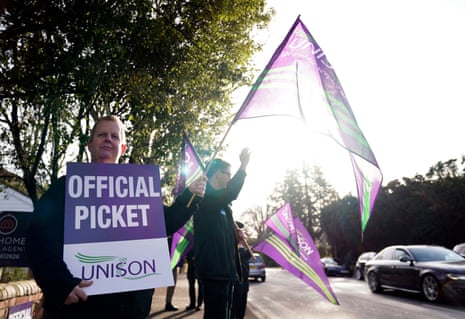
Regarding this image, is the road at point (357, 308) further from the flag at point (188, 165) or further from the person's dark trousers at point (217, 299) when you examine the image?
the person's dark trousers at point (217, 299)

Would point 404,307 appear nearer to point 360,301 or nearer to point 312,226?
point 360,301

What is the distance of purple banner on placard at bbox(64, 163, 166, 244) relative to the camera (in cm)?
197

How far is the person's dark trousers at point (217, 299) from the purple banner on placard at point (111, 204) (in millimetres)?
1295

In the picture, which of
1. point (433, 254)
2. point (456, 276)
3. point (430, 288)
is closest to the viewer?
point (456, 276)

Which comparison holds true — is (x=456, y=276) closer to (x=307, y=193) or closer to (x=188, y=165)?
(x=188, y=165)

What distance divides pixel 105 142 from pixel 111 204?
39 centimetres

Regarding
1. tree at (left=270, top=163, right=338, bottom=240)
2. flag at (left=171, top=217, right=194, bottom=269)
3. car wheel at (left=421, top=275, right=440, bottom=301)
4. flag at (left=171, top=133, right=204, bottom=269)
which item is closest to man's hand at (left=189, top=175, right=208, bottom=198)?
flag at (left=171, top=133, right=204, bottom=269)

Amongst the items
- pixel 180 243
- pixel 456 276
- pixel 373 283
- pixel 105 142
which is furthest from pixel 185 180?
pixel 373 283

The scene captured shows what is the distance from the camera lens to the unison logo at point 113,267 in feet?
6.09

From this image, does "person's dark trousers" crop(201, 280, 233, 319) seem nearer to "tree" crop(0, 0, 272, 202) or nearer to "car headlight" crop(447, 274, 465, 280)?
"tree" crop(0, 0, 272, 202)

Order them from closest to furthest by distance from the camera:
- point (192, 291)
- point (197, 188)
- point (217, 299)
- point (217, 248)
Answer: point (197, 188) → point (217, 299) → point (217, 248) → point (192, 291)

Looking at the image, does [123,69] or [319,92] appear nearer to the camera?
[319,92]

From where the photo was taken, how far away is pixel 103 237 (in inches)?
78.8

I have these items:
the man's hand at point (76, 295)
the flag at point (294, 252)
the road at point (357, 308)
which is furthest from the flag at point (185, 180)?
the man's hand at point (76, 295)
